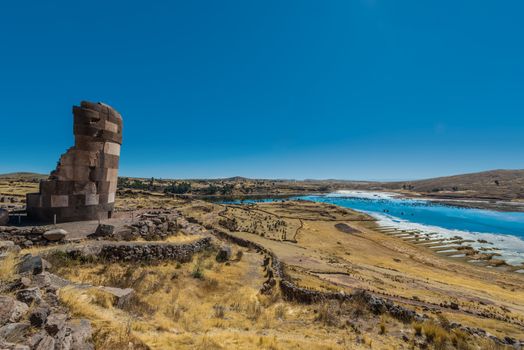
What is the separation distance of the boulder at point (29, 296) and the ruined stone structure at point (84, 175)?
864 cm

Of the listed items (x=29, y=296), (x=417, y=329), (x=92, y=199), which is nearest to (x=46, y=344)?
(x=29, y=296)

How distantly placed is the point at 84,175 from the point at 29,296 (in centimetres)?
913

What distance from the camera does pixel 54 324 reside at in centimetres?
421

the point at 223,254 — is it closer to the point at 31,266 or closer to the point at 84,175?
the point at 84,175

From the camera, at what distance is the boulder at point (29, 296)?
15.3 ft

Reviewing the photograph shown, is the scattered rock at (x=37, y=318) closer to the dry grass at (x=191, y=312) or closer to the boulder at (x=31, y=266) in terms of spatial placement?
the dry grass at (x=191, y=312)

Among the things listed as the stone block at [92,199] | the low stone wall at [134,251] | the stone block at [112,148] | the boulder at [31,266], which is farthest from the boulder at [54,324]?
the stone block at [112,148]

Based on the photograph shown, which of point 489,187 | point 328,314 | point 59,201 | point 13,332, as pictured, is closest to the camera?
point 13,332

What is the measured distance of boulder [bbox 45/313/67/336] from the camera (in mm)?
4168

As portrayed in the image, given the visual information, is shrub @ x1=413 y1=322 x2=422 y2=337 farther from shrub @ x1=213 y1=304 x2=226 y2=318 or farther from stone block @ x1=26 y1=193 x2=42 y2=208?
stone block @ x1=26 y1=193 x2=42 y2=208

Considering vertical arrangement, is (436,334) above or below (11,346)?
below

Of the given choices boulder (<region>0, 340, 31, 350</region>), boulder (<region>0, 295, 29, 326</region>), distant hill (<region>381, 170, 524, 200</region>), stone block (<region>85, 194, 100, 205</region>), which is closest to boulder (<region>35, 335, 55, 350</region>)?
boulder (<region>0, 340, 31, 350</region>)

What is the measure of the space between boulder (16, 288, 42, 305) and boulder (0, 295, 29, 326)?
0.37 meters

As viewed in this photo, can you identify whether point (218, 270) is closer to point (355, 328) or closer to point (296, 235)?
point (355, 328)
